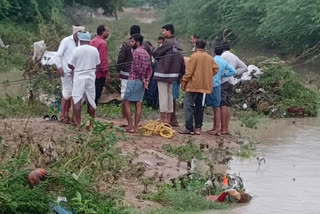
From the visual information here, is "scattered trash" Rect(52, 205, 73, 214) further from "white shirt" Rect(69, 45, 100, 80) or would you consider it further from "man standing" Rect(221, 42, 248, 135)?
"man standing" Rect(221, 42, 248, 135)

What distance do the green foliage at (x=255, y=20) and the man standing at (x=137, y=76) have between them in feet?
40.4

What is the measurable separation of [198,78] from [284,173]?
A: 2.25 m

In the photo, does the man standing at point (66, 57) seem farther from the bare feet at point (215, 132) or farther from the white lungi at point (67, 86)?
the bare feet at point (215, 132)

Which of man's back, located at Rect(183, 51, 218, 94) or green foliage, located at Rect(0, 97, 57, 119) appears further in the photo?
green foliage, located at Rect(0, 97, 57, 119)

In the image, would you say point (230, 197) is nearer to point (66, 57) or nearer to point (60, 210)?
point (60, 210)

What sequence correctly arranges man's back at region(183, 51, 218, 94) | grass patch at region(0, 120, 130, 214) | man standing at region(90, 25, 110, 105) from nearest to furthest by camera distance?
grass patch at region(0, 120, 130, 214), man standing at region(90, 25, 110, 105), man's back at region(183, 51, 218, 94)

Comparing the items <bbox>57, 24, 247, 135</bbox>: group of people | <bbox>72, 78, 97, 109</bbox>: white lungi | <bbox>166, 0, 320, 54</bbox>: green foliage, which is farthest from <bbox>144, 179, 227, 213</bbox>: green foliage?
<bbox>166, 0, 320, 54</bbox>: green foliage

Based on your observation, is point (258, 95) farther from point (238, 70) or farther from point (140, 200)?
point (140, 200)

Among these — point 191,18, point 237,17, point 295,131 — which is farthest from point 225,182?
point 191,18

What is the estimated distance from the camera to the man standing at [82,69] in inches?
462

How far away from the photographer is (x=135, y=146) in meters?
11.6

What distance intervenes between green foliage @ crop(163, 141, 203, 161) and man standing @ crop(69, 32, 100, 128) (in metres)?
1.37

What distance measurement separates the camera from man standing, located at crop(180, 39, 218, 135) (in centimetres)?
1266

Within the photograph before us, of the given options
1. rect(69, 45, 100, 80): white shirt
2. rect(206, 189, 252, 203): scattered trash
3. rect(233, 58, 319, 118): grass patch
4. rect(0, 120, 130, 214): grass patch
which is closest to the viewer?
rect(0, 120, 130, 214): grass patch
